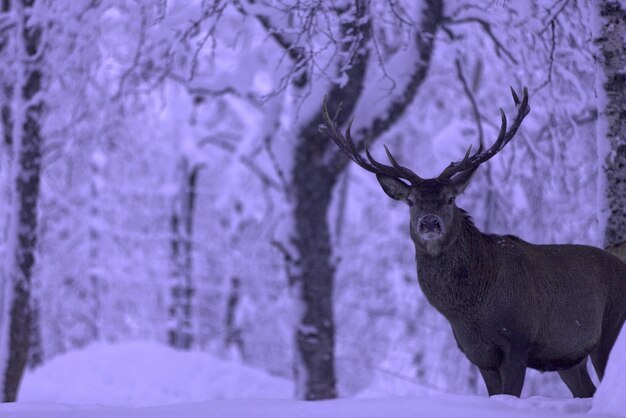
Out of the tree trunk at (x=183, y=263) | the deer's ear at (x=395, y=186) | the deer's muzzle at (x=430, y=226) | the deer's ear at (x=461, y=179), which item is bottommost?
the tree trunk at (x=183, y=263)

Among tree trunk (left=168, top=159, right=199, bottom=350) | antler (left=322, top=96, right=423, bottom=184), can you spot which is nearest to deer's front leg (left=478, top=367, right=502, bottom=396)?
antler (left=322, top=96, right=423, bottom=184)

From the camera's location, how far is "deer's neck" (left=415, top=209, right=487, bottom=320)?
5.26 meters

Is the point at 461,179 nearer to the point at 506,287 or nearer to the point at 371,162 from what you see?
the point at 371,162

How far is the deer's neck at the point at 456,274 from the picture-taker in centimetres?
526

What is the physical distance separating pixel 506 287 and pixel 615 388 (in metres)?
1.71

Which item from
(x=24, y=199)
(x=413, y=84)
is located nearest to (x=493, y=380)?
(x=413, y=84)

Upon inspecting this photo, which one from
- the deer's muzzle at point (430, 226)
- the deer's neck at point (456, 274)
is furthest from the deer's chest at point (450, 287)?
the deer's muzzle at point (430, 226)

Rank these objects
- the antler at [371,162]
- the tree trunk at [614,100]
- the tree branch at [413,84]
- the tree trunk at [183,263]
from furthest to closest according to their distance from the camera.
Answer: the tree trunk at [183,263]
the tree branch at [413,84]
the tree trunk at [614,100]
the antler at [371,162]

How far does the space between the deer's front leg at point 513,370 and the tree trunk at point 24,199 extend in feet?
18.6

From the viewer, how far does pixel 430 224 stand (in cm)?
521

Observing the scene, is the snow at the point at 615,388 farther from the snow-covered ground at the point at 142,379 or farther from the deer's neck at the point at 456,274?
the snow-covered ground at the point at 142,379

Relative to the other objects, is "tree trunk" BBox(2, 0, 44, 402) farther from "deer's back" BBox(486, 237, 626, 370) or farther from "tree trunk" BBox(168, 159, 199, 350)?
"tree trunk" BBox(168, 159, 199, 350)

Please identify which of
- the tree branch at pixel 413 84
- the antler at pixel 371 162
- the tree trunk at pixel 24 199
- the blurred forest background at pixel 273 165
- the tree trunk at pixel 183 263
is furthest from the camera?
the tree trunk at pixel 183 263

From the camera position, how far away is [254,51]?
1033 cm
